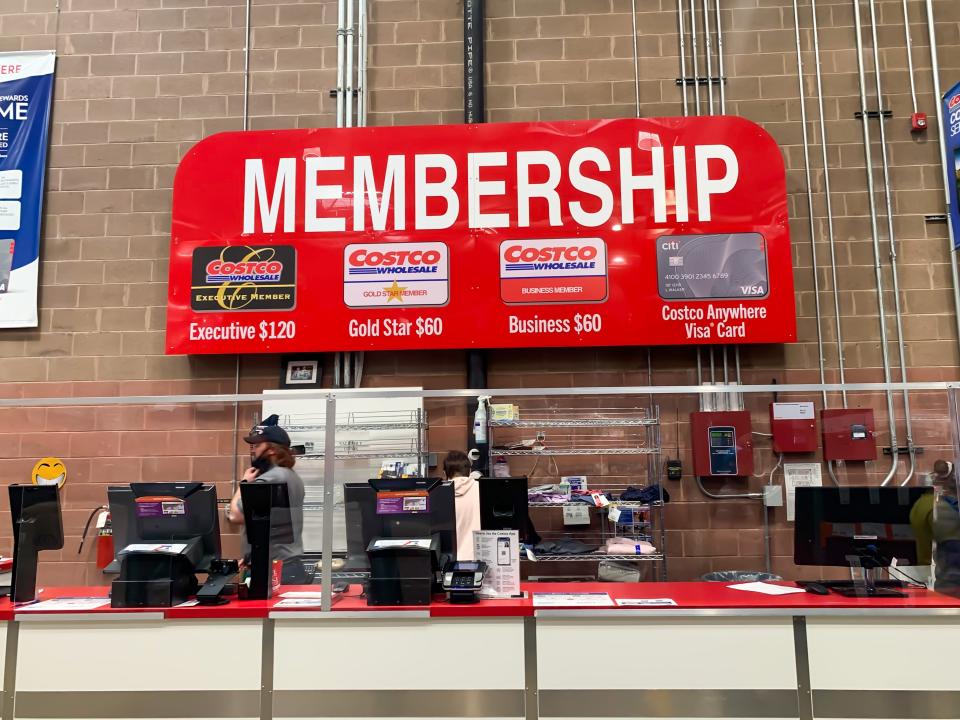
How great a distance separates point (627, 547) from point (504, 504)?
3.13 feet

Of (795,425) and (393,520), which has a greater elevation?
(795,425)

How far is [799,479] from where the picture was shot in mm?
3463

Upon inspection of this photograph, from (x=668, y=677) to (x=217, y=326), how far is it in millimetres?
3623

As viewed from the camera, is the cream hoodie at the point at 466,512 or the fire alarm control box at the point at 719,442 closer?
the cream hoodie at the point at 466,512

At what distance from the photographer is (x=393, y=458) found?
12.1 feet

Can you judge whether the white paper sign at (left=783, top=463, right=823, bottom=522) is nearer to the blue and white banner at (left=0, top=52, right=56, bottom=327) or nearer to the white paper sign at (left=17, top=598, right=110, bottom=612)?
the white paper sign at (left=17, top=598, right=110, bottom=612)

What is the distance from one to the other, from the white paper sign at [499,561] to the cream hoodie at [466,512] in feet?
0.20

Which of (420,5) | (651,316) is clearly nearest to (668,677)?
(651,316)

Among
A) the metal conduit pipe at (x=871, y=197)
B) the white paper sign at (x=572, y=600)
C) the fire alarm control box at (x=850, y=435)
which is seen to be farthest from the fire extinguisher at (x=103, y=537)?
the metal conduit pipe at (x=871, y=197)

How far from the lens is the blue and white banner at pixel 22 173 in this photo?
5332 mm

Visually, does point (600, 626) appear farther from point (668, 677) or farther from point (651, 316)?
point (651, 316)

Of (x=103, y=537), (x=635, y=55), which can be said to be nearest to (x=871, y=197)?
(x=635, y=55)

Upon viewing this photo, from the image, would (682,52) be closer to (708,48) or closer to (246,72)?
(708,48)

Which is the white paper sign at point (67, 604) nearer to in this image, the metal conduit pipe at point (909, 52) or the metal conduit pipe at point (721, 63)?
the metal conduit pipe at point (721, 63)
